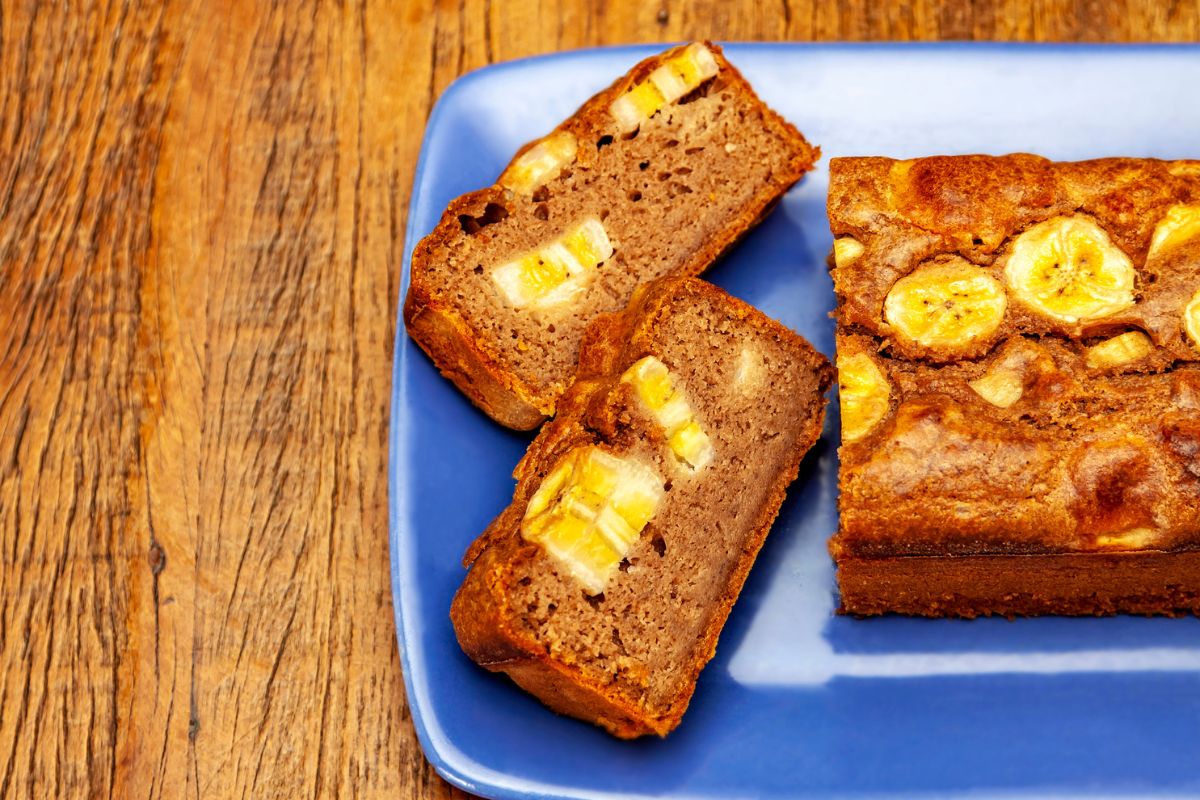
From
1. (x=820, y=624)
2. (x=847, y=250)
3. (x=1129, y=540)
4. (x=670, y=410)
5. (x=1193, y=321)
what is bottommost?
(x=820, y=624)

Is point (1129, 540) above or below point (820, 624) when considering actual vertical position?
above

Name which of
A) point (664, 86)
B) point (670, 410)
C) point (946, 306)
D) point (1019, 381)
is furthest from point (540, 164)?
point (1019, 381)

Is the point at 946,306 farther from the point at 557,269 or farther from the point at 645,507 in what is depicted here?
the point at 557,269

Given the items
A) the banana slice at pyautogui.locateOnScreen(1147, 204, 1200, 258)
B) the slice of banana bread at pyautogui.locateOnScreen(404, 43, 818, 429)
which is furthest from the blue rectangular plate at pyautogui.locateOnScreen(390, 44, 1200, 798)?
the banana slice at pyautogui.locateOnScreen(1147, 204, 1200, 258)

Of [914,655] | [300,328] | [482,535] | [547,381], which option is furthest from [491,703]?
[300,328]

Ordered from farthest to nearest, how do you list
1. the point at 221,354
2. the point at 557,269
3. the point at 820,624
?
the point at 221,354
the point at 557,269
the point at 820,624

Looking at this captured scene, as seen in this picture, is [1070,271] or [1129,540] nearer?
[1129,540]

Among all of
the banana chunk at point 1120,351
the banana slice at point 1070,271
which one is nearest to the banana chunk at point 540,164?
the banana slice at point 1070,271
